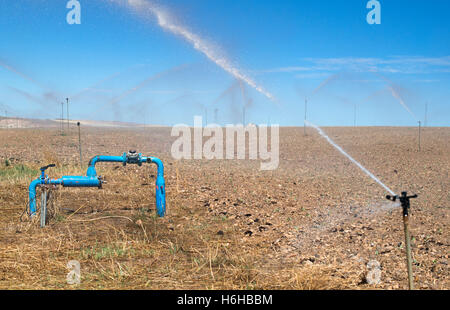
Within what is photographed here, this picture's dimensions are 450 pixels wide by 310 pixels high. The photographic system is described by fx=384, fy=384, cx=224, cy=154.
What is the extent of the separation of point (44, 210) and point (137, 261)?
2696 mm

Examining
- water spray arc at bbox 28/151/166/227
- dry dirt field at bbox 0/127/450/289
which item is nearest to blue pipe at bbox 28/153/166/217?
water spray arc at bbox 28/151/166/227

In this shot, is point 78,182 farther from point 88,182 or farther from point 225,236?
point 225,236

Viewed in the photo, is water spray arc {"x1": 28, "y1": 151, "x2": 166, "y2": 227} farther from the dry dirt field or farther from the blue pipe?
the dry dirt field

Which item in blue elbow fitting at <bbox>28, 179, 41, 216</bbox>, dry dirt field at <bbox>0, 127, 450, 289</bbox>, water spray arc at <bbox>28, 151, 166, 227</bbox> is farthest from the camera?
blue elbow fitting at <bbox>28, 179, 41, 216</bbox>

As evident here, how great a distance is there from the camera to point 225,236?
6570 mm

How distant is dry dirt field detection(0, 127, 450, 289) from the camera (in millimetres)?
4676

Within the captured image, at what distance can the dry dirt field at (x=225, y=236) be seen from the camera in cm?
468

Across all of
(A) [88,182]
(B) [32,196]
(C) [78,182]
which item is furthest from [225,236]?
(B) [32,196]

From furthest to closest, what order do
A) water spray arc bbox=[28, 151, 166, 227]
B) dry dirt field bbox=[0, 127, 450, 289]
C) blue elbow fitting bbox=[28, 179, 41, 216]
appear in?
blue elbow fitting bbox=[28, 179, 41, 216] → water spray arc bbox=[28, 151, 166, 227] → dry dirt field bbox=[0, 127, 450, 289]

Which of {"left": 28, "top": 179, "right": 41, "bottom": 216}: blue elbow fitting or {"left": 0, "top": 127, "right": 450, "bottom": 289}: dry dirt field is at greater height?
{"left": 28, "top": 179, "right": 41, "bottom": 216}: blue elbow fitting

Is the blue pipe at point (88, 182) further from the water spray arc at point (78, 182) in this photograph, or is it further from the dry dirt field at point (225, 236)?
the dry dirt field at point (225, 236)

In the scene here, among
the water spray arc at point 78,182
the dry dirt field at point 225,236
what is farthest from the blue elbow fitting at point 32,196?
the dry dirt field at point 225,236

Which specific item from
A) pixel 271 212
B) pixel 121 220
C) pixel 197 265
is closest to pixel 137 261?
pixel 197 265

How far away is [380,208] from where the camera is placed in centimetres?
816
